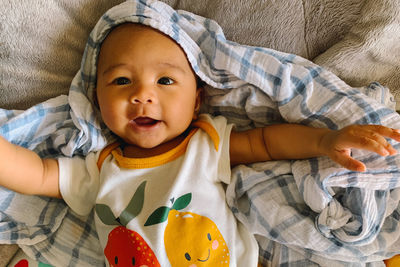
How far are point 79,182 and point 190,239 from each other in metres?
0.35

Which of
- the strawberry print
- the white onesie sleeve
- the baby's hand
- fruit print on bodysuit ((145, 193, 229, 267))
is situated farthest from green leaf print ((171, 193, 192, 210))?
the baby's hand

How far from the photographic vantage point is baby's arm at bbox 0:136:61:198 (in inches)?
35.1

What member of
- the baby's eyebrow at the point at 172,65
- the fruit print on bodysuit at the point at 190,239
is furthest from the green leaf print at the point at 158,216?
the baby's eyebrow at the point at 172,65

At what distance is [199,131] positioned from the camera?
103cm

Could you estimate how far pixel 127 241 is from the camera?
0.91 metres

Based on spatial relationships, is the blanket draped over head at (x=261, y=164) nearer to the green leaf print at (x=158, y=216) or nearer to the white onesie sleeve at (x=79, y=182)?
the white onesie sleeve at (x=79, y=182)

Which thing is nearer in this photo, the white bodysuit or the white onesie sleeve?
the white bodysuit

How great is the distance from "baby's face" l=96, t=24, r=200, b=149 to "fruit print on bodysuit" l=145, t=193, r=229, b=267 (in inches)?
7.5

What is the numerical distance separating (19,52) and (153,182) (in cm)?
52

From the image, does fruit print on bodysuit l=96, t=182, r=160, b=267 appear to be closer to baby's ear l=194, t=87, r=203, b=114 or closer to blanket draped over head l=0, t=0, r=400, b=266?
blanket draped over head l=0, t=0, r=400, b=266

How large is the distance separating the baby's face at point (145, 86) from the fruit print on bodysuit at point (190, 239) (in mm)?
190

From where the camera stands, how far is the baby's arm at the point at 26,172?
89cm

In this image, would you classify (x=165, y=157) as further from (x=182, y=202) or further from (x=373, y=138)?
(x=373, y=138)

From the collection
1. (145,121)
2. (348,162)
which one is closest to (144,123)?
(145,121)
